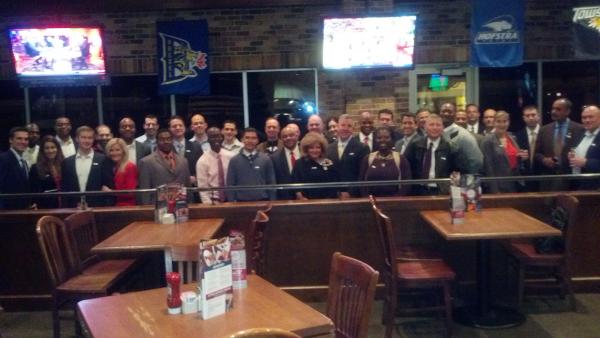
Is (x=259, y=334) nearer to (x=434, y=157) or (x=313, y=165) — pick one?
(x=313, y=165)

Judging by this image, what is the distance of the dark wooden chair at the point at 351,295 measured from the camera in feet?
8.47

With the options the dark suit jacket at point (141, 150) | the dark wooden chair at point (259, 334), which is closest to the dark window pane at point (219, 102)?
the dark suit jacket at point (141, 150)

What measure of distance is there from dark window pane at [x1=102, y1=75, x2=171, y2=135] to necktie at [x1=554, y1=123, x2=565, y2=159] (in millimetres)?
5205

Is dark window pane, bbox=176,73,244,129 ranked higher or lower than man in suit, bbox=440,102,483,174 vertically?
higher

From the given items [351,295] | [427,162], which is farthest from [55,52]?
[351,295]

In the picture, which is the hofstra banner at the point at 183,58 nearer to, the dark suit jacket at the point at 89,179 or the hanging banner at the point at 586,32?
the dark suit jacket at the point at 89,179

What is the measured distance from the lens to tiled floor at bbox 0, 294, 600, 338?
13.9 feet

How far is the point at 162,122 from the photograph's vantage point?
884cm

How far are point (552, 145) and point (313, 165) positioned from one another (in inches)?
92.1

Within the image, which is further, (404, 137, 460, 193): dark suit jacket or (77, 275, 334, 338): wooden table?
(404, 137, 460, 193): dark suit jacket

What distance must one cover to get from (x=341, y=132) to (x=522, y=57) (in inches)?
133

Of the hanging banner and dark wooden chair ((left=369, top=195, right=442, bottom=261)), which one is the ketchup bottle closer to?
dark wooden chair ((left=369, top=195, right=442, bottom=261))

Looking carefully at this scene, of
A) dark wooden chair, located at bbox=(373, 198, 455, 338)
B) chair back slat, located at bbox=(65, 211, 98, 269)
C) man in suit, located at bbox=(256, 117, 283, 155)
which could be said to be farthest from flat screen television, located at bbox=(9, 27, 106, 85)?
dark wooden chair, located at bbox=(373, 198, 455, 338)

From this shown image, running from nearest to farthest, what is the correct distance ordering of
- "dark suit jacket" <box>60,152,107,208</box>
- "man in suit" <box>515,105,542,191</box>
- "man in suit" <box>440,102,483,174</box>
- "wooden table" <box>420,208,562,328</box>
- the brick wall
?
A: "wooden table" <box>420,208,562,328</box> < "man in suit" <box>440,102,483,174</box> < "dark suit jacket" <box>60,152,107,208</box> < "man in suit" <box>515,105,542,191</box> < the brick wall
